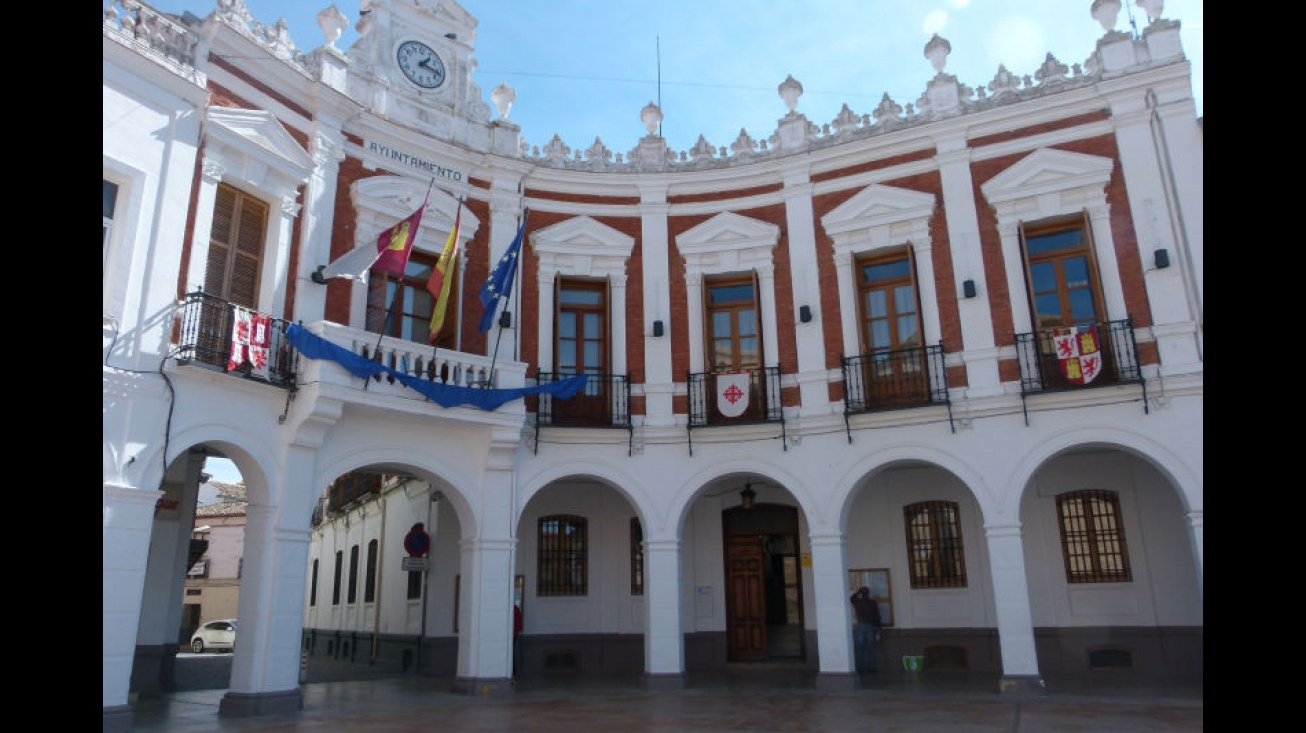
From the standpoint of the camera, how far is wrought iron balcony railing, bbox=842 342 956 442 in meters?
14.6

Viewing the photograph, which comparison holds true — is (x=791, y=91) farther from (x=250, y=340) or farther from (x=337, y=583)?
(x=337, y=583)

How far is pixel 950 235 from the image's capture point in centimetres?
1525

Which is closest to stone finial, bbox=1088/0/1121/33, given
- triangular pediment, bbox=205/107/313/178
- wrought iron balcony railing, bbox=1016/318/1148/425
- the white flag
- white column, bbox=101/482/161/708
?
wrought iron balcony railing, bbox=1016/318/1148/425

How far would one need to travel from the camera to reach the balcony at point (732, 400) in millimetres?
15492

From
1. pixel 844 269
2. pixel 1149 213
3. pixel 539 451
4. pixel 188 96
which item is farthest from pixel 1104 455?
pixel 188 96

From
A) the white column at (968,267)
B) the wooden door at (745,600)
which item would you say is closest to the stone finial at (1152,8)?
the white column at (968,267)

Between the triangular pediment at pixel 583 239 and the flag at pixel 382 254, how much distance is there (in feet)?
11.6

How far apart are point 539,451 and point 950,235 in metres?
7.97

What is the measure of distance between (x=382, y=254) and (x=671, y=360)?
5.51 meters

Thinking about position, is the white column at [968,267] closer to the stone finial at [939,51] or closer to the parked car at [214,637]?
the stone finial at [939,51]

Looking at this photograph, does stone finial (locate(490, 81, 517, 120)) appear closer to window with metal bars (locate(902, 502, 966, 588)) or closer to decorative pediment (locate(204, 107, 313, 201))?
decorative pediment (locate(204, 107, 313, 201))

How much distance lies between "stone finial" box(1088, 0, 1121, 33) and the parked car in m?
31.9

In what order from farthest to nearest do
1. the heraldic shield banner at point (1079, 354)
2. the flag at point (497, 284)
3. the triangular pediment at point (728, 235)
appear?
1. the triangular pediment at point (728, 235)
2. the flag at point (497, 284)
3. the heraldic shield banner at point (1079, 354)

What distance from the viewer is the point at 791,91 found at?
17.2 m
